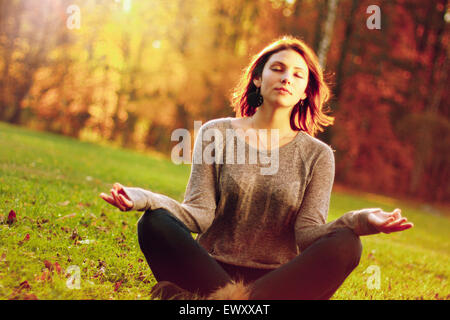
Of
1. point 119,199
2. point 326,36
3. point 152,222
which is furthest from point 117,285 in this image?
point 326,36

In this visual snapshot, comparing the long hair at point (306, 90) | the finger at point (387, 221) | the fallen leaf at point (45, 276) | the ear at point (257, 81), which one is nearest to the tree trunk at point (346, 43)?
the long hair at point (306, 90)

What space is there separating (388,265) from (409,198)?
17345 millimetres

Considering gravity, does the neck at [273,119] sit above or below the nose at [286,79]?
below

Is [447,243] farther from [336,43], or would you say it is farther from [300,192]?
[336,43]

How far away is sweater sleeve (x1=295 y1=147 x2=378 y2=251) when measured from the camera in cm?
279

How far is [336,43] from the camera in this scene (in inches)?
774

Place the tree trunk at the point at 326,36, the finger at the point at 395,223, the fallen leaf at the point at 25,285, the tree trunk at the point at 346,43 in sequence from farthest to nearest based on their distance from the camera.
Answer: the tree trunk at the point at 346,43
the tree trunk at the point at 326,36
the fallen leaf at the point at 25,285
the finger at the point at 395,223

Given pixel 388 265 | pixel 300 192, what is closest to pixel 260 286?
pixel 300 192

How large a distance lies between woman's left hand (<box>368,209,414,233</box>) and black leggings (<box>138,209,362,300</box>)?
19 cm

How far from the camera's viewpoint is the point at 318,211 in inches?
120

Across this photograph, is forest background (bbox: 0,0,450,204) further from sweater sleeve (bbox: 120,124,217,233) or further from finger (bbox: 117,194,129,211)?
finger (bbox: 117,194,129,211)

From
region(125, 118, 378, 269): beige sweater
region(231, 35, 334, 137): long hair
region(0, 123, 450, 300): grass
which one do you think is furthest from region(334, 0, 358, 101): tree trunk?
region(125, 118, 378, 269): beige sweater

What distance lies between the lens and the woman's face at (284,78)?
10.5 feet

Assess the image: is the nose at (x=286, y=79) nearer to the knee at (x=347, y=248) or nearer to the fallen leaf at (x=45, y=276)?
the knee at (x=347, y=248)
